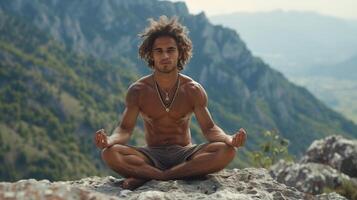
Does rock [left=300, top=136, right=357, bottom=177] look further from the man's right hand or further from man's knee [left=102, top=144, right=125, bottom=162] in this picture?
the man's right hand

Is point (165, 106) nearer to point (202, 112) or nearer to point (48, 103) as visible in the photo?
point (202, 112)

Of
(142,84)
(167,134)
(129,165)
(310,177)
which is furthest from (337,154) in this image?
(129,165)

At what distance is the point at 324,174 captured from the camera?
14609 millimetres

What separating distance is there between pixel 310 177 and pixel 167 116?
26.2 feet

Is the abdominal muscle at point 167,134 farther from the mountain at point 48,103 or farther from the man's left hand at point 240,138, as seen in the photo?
the mountain at point 48,103

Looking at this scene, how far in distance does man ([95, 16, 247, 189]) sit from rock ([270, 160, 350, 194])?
292 inches

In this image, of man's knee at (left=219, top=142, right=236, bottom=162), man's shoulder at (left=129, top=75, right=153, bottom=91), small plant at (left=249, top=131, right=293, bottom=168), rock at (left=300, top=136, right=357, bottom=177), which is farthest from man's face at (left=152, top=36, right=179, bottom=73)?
rock at (left=300, top=136, right=357, bottom=177)

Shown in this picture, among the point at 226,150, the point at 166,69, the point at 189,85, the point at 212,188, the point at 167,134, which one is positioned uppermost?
the point at 166,69

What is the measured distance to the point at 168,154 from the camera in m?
7.65

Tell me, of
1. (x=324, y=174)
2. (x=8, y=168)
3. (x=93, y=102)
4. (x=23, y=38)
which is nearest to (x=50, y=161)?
(x=8, y=168)

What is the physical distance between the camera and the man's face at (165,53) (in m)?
7.54

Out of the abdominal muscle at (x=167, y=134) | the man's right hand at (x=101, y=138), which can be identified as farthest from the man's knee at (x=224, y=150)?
the man's right hand at (x=101, y=138)

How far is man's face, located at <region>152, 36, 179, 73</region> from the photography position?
7.54m

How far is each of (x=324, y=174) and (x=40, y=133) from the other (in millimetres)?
125231
